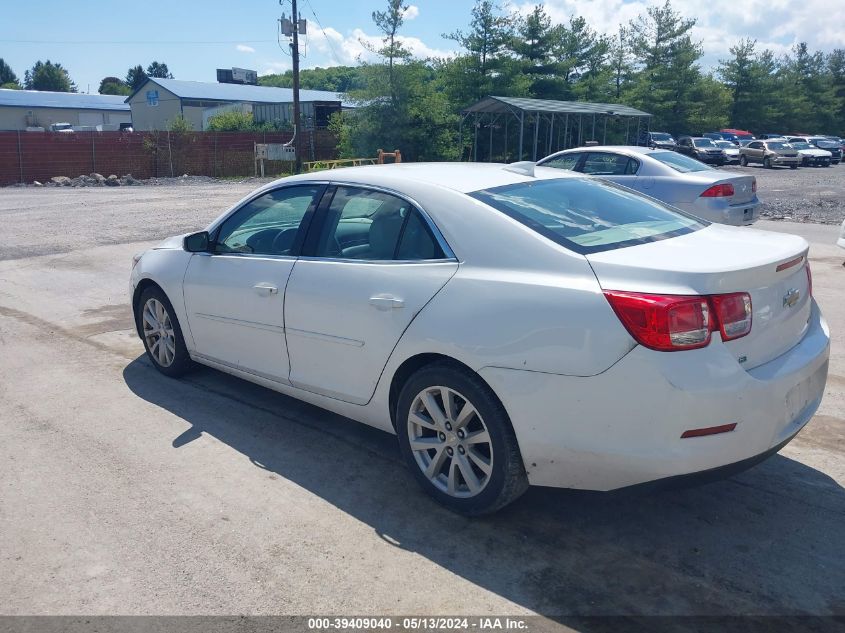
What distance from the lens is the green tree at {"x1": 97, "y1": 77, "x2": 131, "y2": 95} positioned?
431ft

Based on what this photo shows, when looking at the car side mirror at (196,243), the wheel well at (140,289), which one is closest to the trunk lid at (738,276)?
the car side mirror at (196,243)

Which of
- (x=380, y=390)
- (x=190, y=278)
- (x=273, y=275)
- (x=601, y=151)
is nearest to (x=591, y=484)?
(x=380, y=390)

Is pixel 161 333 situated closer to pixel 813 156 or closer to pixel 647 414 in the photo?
pixel 647 414

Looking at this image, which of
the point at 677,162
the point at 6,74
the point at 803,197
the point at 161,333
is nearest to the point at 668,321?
the point at 161,333

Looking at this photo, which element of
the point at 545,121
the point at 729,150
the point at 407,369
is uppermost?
the point at 545,121

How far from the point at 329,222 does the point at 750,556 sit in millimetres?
2761

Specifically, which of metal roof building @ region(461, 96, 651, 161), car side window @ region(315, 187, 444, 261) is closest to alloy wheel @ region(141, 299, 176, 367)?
car side window @ region(315, 187, 444, 261)

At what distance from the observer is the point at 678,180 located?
1137 centimetres

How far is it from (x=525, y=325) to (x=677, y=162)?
9.86m

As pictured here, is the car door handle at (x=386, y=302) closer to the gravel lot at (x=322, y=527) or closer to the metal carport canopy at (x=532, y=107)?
the gravel lot at (x=322, y=527)

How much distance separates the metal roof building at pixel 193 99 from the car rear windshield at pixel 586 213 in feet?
176

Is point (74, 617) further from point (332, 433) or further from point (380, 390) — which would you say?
point (332, 433)

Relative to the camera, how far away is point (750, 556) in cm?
328

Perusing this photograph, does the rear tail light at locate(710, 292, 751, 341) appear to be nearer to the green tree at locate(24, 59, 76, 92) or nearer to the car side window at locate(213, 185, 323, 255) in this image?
the car side window at locate(213, 185, 323, 255)
